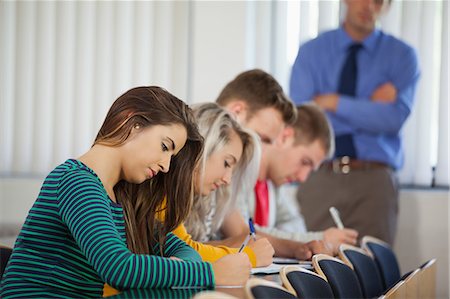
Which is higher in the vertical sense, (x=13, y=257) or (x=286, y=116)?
(x=286, y=116)

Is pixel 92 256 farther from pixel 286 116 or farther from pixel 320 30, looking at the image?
pixel 320 30

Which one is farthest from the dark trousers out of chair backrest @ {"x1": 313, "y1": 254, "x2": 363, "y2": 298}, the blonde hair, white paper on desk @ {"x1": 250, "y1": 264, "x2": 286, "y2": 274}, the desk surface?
the desk surface

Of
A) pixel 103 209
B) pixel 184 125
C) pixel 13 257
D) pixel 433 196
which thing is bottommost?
pixel 433 196

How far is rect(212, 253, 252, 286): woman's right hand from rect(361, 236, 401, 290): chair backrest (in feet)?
5.39

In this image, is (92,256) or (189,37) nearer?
(92,256)

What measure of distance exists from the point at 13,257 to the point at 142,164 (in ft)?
1.33

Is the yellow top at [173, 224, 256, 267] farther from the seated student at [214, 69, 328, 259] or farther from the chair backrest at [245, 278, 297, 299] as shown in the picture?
the chair backrest at [245, 278, 297, 299]

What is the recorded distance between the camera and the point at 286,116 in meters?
3.76

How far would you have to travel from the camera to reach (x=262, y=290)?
177 centimetres

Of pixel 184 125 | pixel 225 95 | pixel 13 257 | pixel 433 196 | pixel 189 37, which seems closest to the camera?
pixel 13 257

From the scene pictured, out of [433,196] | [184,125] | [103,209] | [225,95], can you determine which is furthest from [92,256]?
[433,196]

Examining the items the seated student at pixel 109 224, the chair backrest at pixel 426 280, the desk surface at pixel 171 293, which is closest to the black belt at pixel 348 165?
the chair backrest at pixel 426 280

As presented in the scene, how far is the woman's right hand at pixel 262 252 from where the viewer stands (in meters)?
2.67

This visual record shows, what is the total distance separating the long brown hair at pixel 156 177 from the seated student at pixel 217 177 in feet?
0.85
